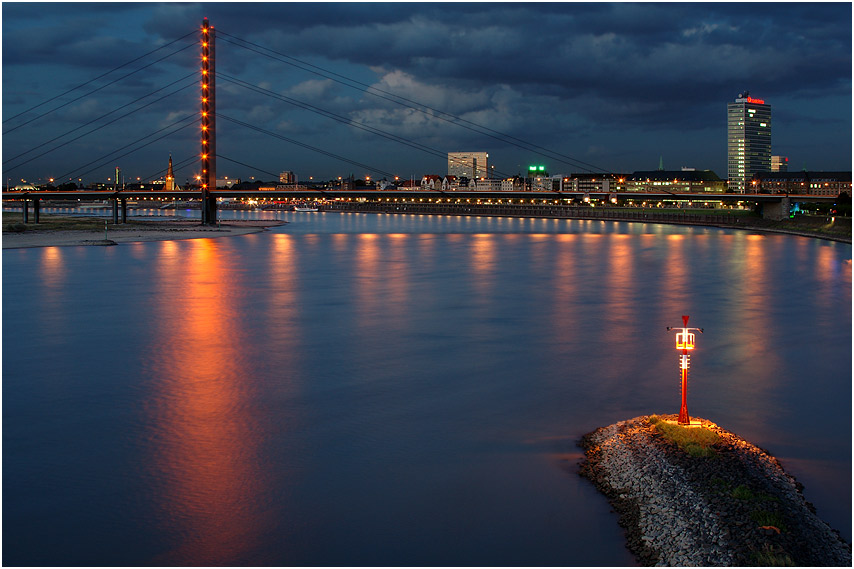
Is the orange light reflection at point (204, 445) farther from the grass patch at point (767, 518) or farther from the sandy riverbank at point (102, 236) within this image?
the sandy riverbank at point (102, 236)

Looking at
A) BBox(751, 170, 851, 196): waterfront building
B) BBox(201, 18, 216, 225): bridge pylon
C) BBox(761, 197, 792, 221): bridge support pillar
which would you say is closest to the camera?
BBox(201, 18, 216, 225): bridge pylon

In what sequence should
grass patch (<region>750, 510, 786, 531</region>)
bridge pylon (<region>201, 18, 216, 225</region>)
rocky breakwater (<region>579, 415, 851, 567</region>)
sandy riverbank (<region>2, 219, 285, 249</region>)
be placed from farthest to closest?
bridge pylon (<region>201, 18, 216, 225</region>)
sandy riverbank (<region>2, 219, 285, 249</region>)
grass patch (<region>750, 510, 786, 531</region>)
rocky breakwater (<region>579, 415, 851, 567</region>)

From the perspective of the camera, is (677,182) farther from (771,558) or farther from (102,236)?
(771,558)

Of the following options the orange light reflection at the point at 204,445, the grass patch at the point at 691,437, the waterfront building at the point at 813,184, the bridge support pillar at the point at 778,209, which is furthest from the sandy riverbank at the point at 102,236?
the waterfront building at the point at 813,184

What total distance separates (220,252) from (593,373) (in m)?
36.8

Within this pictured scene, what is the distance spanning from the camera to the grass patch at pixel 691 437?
29.1ft

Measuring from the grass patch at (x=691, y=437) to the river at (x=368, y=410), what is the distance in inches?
42.3

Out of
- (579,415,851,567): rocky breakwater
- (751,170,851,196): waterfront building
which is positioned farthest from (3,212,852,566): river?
(751,170,851,196): waterfront building

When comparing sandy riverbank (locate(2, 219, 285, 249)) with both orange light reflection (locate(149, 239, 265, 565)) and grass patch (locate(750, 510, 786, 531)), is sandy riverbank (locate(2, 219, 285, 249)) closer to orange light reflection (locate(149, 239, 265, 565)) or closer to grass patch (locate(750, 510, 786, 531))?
orange light reflection (locate(149, 239, 265, 565))

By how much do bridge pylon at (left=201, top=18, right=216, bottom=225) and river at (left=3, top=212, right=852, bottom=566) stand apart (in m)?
41.9

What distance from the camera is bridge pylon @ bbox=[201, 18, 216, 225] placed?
226ft

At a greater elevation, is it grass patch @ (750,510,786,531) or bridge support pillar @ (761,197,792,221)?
bridge support pillar @ (761,197,792,221)

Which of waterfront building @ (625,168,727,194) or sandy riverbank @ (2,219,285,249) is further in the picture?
waterfront building @ (625,168,727,194)

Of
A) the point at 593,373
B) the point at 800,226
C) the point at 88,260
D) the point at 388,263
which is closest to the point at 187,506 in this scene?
the point at 593,373
